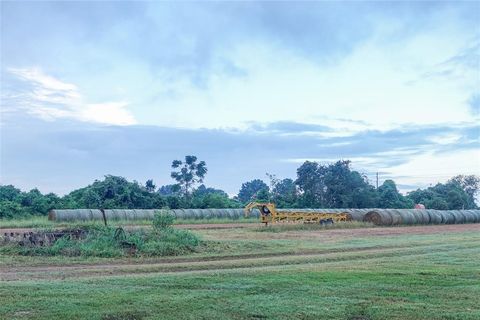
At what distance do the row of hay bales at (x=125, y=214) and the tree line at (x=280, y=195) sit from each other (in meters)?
5.23

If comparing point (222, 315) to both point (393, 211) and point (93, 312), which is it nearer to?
point (93, 312)

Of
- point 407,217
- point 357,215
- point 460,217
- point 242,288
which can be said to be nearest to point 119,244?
point 242,288

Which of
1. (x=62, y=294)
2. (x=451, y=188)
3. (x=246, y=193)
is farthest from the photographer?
(x=246, y=193)

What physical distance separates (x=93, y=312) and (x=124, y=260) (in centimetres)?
953

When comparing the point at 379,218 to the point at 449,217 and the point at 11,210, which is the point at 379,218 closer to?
the point at 449,217

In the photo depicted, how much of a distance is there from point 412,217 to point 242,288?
38.0 m

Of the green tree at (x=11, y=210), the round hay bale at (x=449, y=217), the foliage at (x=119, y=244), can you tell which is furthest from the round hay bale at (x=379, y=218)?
the green tree at (x=11, y=210)

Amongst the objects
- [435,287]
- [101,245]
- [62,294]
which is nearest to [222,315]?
[62,294]

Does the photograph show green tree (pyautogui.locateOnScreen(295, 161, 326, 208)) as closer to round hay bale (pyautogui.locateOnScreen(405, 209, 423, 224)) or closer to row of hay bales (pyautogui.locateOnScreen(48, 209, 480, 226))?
row of hay bales (pyautogui.locateOnScreen(48, 209, 480, 226))

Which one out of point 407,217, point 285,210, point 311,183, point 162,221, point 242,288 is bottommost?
point 242,288

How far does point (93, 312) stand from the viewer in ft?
29.1

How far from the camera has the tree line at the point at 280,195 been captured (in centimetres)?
5219

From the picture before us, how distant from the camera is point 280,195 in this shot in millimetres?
77188

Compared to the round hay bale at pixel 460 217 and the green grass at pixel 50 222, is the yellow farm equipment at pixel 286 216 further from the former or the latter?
the round hay bale at pixel 460 217
